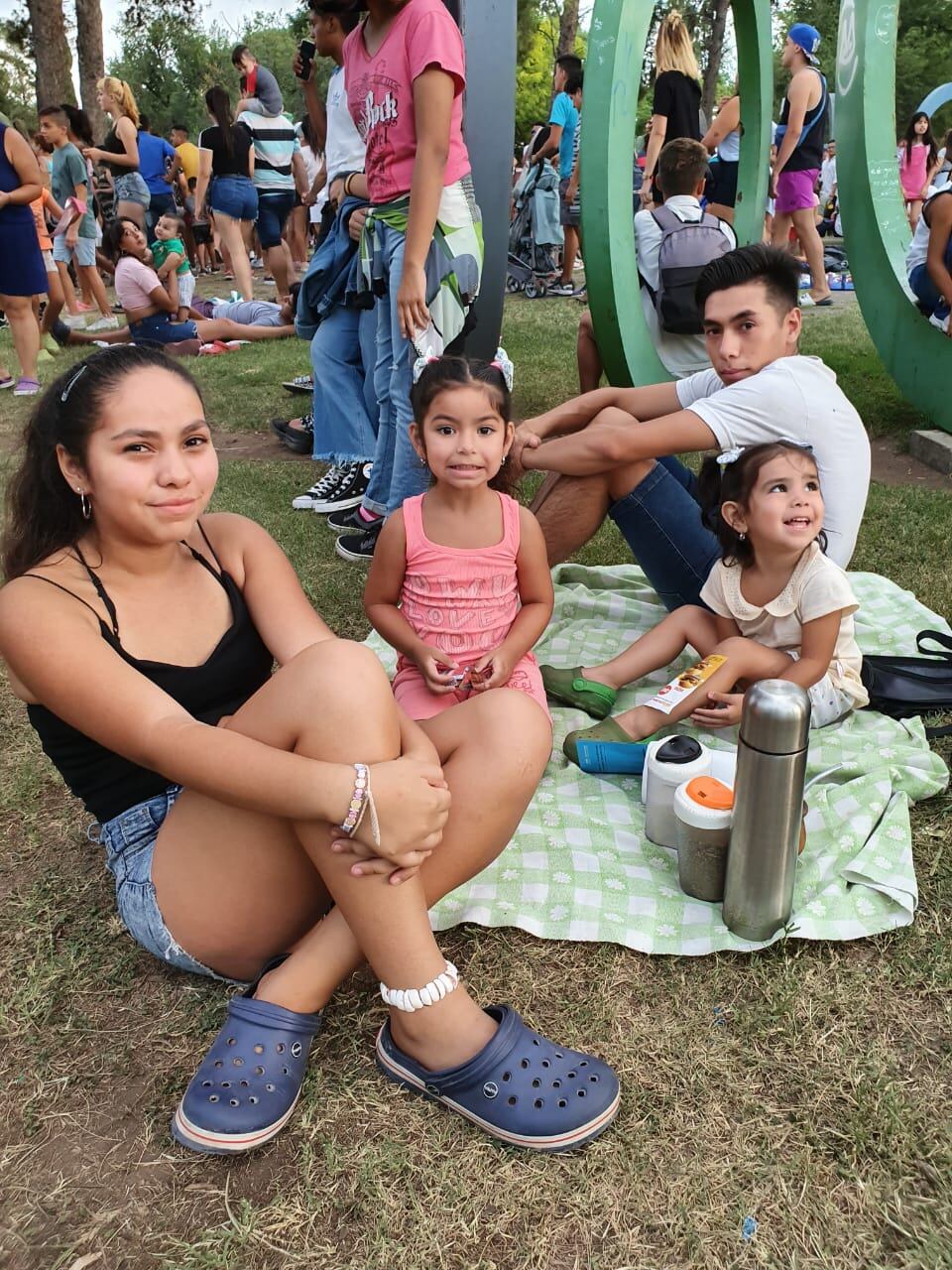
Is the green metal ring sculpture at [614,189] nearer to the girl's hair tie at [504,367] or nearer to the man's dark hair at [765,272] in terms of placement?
the girl's hair tie at [504,367]

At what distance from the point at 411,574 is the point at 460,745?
0.70m

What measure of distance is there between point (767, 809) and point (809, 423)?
124 cm

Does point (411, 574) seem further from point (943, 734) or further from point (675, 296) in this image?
point (675, 296)

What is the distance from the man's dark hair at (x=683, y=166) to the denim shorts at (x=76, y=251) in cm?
708

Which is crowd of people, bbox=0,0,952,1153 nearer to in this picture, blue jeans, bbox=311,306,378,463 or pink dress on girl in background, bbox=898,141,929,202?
blue jeans, bbox=311,306,378,463

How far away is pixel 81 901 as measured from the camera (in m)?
2.12

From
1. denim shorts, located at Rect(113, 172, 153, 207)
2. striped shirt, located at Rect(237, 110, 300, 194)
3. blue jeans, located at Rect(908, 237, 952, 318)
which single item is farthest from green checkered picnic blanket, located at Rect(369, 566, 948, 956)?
denim shorts, located at Rect(113, 172, 153, 207)

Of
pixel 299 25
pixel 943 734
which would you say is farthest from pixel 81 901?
pixel 299 25

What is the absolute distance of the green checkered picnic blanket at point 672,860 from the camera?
197 centimetres

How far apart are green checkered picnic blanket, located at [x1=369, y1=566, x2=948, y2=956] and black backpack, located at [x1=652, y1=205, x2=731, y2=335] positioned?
8.41ft

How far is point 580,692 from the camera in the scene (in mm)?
2809

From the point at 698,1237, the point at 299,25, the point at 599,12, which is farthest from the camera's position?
the point at 299,25

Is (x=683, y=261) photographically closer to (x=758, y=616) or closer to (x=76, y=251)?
(x=758, y=616)

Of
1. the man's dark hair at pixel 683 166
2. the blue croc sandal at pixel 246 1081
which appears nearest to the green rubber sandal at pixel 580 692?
the blue croc sandal at pixel 246 1081
